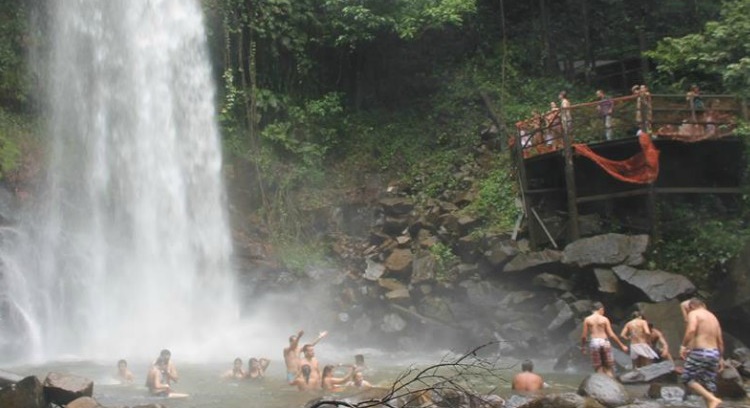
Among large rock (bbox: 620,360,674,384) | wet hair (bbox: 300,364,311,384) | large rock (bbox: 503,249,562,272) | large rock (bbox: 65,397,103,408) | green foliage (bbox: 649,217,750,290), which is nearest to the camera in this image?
large rock (bbox: 65,397,103,408)

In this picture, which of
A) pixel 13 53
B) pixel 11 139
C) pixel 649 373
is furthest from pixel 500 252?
pixel 13 53

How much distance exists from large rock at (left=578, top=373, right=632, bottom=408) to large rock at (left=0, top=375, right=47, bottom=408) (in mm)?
6718

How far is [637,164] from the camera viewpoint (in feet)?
47.1

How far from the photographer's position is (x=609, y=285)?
13430mm

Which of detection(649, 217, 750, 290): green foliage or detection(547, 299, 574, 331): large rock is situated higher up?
detection(649, 217, 750, 290): green foliage

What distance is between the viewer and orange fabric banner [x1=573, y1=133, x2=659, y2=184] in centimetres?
1401

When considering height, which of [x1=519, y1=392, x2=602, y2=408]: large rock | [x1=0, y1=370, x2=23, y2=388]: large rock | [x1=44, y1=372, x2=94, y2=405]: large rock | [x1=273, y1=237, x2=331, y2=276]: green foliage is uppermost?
[x1=273, y1=237, x2=331, y2=276]: green foliage

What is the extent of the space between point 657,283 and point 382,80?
1249 centimetres

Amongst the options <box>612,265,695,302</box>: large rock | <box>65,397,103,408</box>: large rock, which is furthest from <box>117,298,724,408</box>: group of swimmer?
<box>65,397,103,408</box>: large rock

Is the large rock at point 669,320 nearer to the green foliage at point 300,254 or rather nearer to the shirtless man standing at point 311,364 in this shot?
the shirtless man standing at point 311,364

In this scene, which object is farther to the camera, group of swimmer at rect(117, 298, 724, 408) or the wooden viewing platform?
the wooden viewing platform

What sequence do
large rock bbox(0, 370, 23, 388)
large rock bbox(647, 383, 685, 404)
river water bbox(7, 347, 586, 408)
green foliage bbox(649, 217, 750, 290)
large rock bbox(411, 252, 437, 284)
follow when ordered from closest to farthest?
large rock bbox(0, 370, 23, 388), large rock bbox(647, 383, 685, 404), river water bbox(7, 347, 586, 408), green foliage bbox(649, 217, 750, 290), large rock bbox(411, 252, 437, 284)

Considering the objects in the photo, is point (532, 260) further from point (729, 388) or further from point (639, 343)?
point (729, 388)

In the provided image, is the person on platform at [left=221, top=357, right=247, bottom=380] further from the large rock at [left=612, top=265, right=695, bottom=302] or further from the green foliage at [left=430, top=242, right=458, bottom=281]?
the large rock at [left=612, top=265, right=695, bottom=302]
